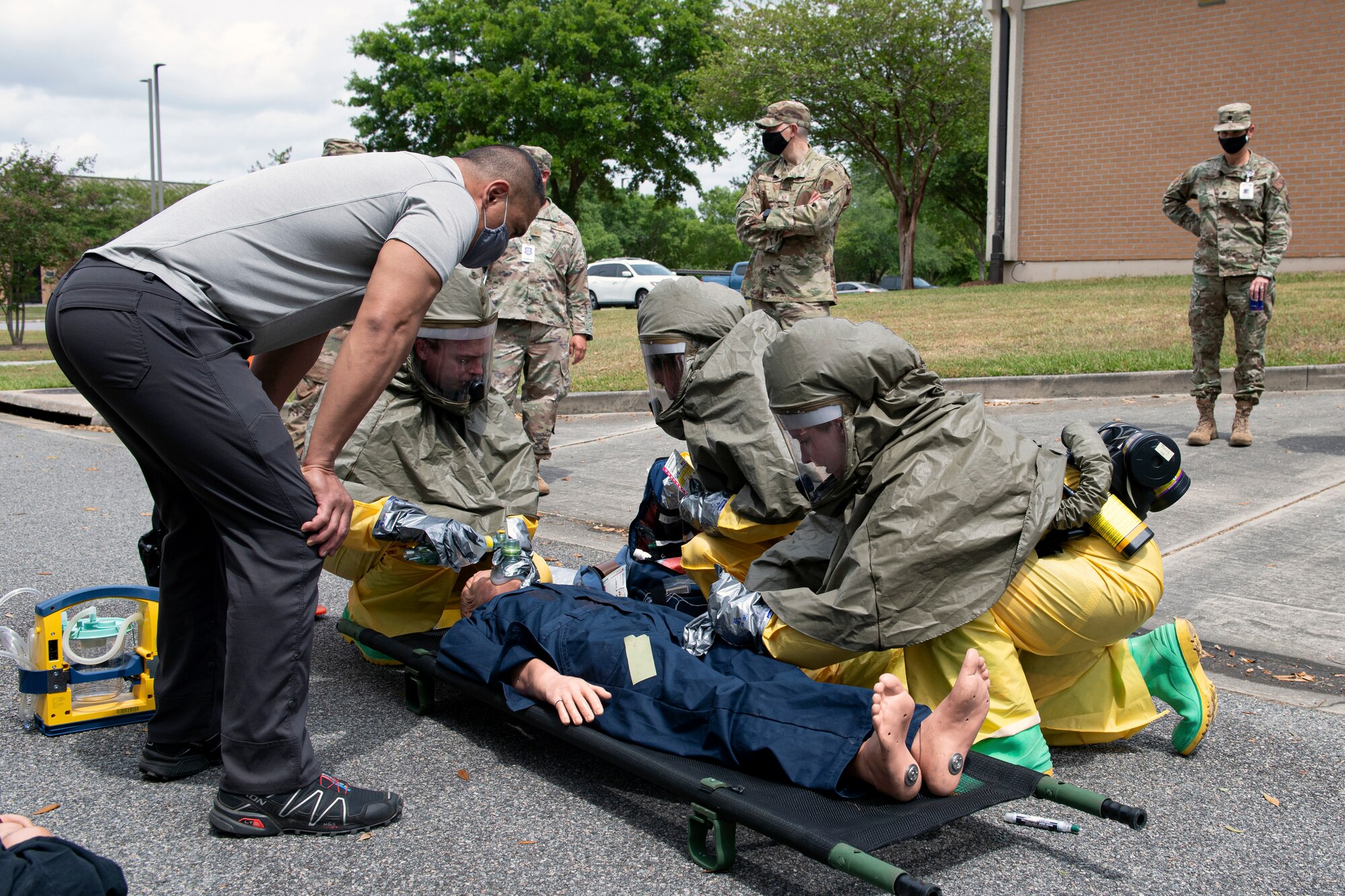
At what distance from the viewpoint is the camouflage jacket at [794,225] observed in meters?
6.87

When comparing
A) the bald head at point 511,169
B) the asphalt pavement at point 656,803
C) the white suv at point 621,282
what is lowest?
the asphalt pavement at point 656,803

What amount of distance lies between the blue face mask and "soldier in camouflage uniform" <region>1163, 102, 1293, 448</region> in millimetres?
6033

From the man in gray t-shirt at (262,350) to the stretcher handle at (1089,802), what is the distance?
158 centimetres

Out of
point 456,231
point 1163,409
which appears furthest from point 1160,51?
point 456,231

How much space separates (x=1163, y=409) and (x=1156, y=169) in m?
14.9

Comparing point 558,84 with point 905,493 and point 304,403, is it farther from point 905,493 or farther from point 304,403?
point 905,493

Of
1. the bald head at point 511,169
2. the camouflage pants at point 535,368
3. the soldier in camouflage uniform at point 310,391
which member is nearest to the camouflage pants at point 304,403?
the soldier in camouflage uniform at point 310,391

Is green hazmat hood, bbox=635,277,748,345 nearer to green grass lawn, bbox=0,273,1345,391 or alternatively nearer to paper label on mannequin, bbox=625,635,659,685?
paper label on mannequin, bbox=625,635,659,685

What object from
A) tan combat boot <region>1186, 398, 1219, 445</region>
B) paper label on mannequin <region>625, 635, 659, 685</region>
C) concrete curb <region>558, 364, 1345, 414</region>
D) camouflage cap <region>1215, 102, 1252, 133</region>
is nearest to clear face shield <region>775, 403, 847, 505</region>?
paper label on mannequin <region>625, 635, 659, 685</region>

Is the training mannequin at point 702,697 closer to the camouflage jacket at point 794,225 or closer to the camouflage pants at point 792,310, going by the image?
the camouflage pants at point 792,310

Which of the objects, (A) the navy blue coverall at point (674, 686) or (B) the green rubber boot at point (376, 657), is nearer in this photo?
(A) the navy blue coverall at point (674, 686)

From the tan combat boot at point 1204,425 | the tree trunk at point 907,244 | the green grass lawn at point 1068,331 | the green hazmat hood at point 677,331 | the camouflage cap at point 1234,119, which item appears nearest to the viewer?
the green hazmat hood at point 677,331

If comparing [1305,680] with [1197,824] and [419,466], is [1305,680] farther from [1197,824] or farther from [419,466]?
[419,466]

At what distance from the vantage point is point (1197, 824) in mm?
2734
